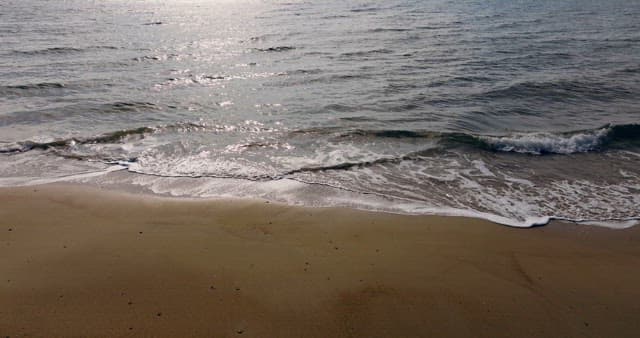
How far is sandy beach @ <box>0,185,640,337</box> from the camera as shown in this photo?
495cm

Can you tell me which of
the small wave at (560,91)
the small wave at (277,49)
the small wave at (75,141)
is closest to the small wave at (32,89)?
the small wave at (75,141)

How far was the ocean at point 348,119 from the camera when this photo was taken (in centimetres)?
853

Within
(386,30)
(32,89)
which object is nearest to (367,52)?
(386,30)

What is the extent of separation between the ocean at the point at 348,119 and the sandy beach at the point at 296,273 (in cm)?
85

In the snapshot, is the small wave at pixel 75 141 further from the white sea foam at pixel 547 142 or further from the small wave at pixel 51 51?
the small wave at pixel 51 51

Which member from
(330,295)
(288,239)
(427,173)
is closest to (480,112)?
(427,173)

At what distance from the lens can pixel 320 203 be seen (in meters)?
7.88

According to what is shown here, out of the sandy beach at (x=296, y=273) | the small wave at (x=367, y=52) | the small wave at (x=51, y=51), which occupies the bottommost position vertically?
the sandy beach at (x=296, y=273)

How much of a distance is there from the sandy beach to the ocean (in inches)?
33.6

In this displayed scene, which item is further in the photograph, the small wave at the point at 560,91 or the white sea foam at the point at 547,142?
the small wave at the point at 560,91

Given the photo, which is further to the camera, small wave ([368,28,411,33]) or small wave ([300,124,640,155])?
small wave ([368,28,411,33])

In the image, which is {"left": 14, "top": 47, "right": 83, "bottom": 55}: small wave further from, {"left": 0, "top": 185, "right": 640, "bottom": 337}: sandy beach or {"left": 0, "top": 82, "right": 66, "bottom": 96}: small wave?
{"left": 0, "top": 185, "right": 640, "bottom": 337}: sandy beach

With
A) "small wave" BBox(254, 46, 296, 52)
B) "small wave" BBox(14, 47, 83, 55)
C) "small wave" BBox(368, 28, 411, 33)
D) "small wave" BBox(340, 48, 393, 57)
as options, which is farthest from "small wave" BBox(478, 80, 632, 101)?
"small wave" BBox(14, 47, 83, 55)

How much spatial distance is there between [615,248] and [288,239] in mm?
4941
